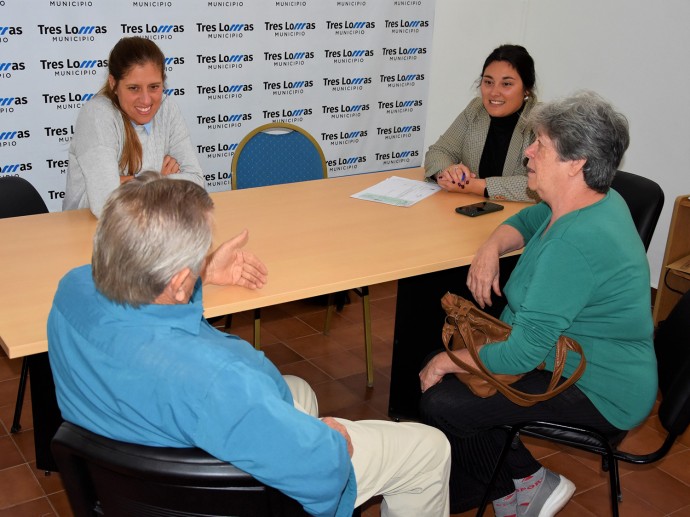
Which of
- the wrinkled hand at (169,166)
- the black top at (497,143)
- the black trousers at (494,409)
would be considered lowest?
the black trousers at (494,409)

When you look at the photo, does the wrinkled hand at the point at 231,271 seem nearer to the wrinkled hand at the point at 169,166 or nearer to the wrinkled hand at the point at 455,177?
the wrinkled hand at the point at 169,166

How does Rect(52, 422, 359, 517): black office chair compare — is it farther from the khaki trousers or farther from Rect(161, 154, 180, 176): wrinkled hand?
Rect(161, 154, 180, 176): wrinkled hand

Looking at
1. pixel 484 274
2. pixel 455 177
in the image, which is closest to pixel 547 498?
pixel 484 274

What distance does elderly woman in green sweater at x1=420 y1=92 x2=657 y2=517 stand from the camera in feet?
6.10

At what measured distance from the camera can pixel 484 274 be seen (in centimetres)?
235

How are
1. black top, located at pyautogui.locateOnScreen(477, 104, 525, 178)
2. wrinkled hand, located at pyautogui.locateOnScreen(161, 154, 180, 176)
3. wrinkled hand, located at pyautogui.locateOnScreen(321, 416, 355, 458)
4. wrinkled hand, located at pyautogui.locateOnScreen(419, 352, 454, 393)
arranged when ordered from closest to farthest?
wrinkled hand, located at pyautogui.locateOnScreen(321, 416, 355, 458) → wrinkled hand, located at pyautogui.locateOnScreen(419, 352, 454, 393) → wrinkled hand, located at pyautogui.locateOnScreen(161, 154, 180, 176) → black top, located at pyautogui.locateOnScreen(477, 104, 525, 178)

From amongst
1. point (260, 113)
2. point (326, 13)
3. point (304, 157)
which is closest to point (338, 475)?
point (304, 157)

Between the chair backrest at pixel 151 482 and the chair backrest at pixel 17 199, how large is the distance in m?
1.67

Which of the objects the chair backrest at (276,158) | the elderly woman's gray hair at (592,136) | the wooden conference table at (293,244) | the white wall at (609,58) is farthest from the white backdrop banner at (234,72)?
the elderly woman's gray hair at (592,136)

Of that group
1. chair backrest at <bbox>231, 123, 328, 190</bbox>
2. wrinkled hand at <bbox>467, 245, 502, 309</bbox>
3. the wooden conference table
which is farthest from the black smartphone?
chair backrest at <bbox>231, 123, 328, 190</bbox>

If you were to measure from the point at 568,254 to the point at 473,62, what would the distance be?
3.53m

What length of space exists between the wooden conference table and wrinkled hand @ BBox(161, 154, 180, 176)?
219 millimetres

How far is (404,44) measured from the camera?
4.88 meters

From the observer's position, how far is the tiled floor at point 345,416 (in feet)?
8.27
